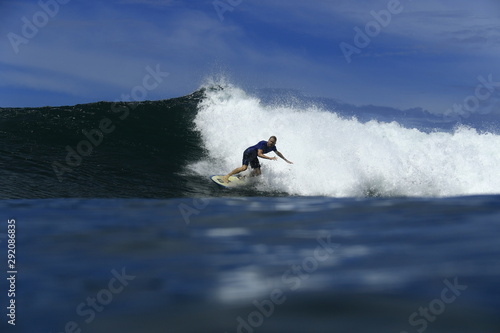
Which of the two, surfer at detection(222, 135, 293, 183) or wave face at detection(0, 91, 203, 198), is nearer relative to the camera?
wave face at detection(0, 91, 203, 198)

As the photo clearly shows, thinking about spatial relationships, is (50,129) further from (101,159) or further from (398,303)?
(398,303)

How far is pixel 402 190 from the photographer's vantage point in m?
15.4

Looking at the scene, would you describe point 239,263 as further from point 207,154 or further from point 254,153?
point 207,154

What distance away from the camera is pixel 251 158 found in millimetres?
15078

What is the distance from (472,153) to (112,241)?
17.1 metres
